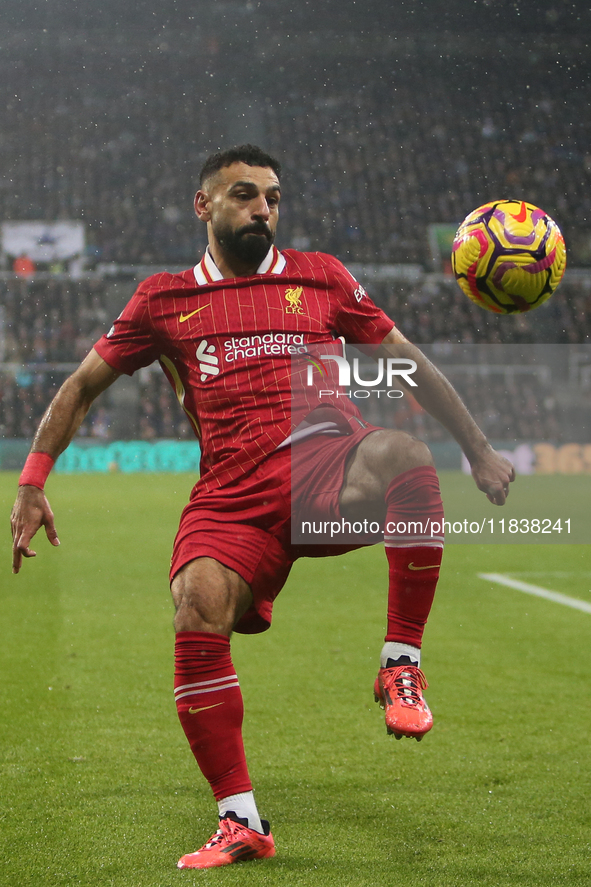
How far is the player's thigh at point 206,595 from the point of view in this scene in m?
2.32

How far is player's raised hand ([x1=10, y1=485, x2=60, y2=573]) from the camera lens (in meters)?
2.51

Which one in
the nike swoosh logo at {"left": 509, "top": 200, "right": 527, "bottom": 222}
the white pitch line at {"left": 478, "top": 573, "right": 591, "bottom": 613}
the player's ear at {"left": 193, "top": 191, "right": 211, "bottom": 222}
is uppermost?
the nike swoosh logo at {"left": 509, "top": 200, "right": 527, "bottom": 222}

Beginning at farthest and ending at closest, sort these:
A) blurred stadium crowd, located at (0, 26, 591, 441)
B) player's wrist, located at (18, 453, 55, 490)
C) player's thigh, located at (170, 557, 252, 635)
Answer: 1. blurred stadium crowd, located at (0, 26, 591, 441)
2. player's wrist, located at (18, 453, 55, 490)
3. player's thigh, located at (170, 557, 252, 635)

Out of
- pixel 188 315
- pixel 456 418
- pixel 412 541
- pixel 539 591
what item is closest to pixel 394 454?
pixel 412 541

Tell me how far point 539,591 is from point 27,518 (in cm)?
491

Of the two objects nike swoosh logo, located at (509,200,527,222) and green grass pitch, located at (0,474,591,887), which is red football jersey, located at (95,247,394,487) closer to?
nike swoosh logo, located at (509,200,527,222)

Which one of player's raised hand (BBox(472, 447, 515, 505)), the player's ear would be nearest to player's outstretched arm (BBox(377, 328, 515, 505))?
player's raised hand (BBox(472, 447, 515, 505))

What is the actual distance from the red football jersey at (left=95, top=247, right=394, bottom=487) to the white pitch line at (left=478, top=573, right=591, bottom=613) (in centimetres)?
396

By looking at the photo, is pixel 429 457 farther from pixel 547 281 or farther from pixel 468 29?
pixel 468 29

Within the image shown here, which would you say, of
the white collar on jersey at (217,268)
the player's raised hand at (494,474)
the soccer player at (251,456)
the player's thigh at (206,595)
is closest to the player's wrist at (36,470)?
the soccer player at (251,456)

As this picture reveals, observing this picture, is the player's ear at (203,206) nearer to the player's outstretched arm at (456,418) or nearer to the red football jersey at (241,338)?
the red football jersey at (241,338)

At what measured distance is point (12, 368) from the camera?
17922 millimetres

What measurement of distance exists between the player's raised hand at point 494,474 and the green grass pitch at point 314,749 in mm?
895

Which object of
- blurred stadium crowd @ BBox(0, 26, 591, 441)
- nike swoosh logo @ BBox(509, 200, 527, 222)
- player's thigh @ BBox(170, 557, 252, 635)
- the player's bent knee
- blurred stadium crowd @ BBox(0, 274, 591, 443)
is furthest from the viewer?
blurred stadium crowd @ BBox(0, 26, 591, 441)
